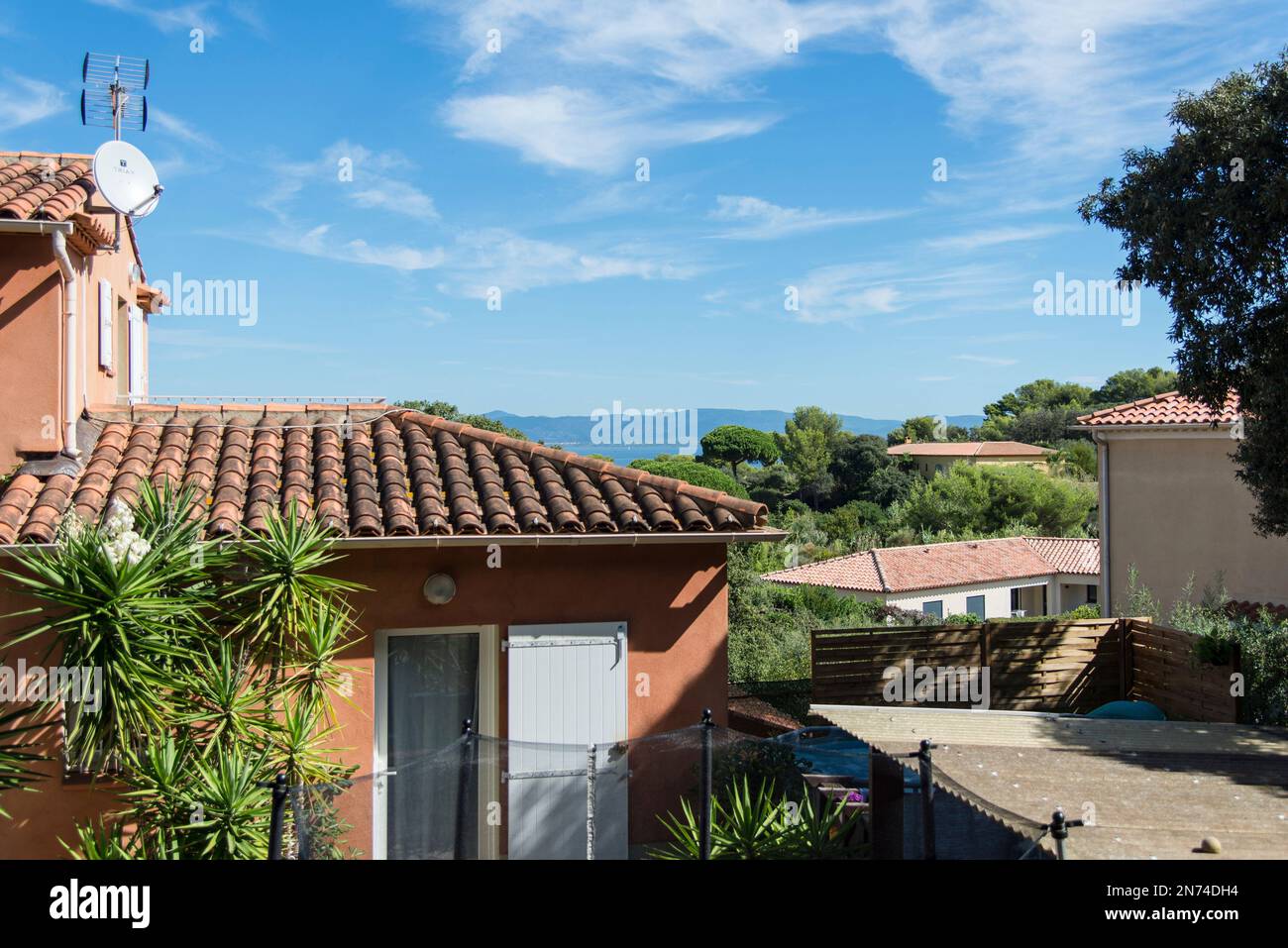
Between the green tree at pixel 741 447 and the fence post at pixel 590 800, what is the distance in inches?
3238

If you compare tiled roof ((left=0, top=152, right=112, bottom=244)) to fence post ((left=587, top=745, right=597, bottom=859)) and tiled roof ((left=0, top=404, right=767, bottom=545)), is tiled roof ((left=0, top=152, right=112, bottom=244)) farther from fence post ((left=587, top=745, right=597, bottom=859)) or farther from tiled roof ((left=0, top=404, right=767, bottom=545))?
fence post ((left=587, top=745, right=597, bottom=859))

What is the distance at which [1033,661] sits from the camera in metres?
14.3

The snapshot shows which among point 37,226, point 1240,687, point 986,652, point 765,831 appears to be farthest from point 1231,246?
point 37,226

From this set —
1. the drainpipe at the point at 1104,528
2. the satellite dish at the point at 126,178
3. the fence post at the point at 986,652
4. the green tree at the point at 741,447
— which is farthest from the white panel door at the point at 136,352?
the green tree at the point at 741,447

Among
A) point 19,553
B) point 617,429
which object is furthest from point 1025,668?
point 19,553

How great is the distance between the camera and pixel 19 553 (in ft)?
25.9

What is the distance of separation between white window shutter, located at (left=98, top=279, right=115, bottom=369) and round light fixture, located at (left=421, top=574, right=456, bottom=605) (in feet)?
17.8

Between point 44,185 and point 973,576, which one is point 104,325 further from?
point 973,576

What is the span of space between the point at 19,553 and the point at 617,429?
38.7 feet

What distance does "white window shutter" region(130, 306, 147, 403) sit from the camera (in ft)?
43.8

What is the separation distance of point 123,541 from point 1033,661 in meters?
12.2

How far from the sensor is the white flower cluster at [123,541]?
7348 mm

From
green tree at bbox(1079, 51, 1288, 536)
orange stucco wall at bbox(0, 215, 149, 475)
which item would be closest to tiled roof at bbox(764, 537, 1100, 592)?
green tree at bbox(1079, 51, 1288, 536)

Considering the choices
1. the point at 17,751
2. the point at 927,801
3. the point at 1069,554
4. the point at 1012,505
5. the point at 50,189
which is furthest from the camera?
the point at 1012,505
